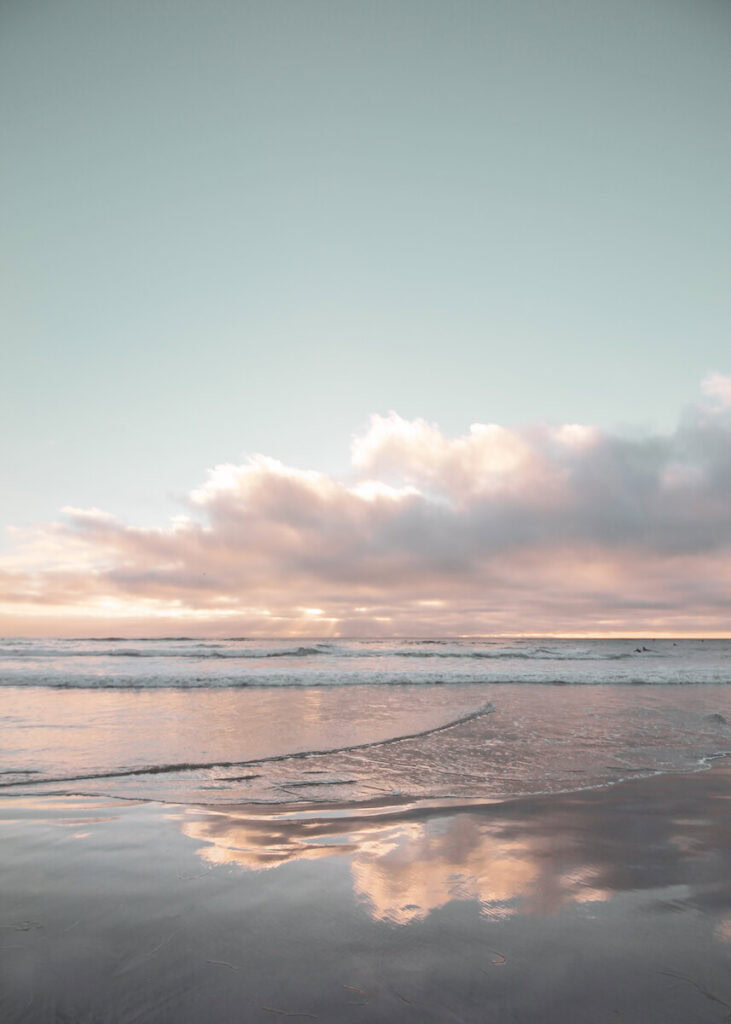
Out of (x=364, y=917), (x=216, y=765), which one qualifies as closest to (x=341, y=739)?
(x=216, y=765)

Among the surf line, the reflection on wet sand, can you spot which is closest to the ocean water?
the surf line

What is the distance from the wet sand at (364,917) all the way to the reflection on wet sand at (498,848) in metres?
0.02

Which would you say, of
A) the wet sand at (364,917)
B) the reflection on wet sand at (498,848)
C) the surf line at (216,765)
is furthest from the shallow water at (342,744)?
the wet sand at (364,917)

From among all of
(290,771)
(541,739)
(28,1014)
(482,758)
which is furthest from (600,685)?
(28,1014)

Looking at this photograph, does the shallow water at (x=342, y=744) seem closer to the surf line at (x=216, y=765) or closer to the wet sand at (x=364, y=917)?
the surf line at (x=216, y=765)

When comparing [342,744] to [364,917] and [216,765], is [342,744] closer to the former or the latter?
[216,765]

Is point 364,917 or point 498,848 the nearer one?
point 364,917

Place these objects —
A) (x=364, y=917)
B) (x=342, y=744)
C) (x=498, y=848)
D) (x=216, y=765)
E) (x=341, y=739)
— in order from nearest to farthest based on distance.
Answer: (x=364, y=917) → (x=498, y=848) → (x=216, y=765) → (x=342, y=744) → (x=341, y=739)

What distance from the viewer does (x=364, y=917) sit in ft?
10.4

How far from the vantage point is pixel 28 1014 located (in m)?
2.27

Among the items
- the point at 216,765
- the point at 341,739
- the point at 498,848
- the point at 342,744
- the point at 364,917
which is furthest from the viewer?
the point at 341,739

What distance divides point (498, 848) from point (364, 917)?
1638mm

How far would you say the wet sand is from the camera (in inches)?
94.3

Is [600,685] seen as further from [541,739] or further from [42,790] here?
[42,790]
